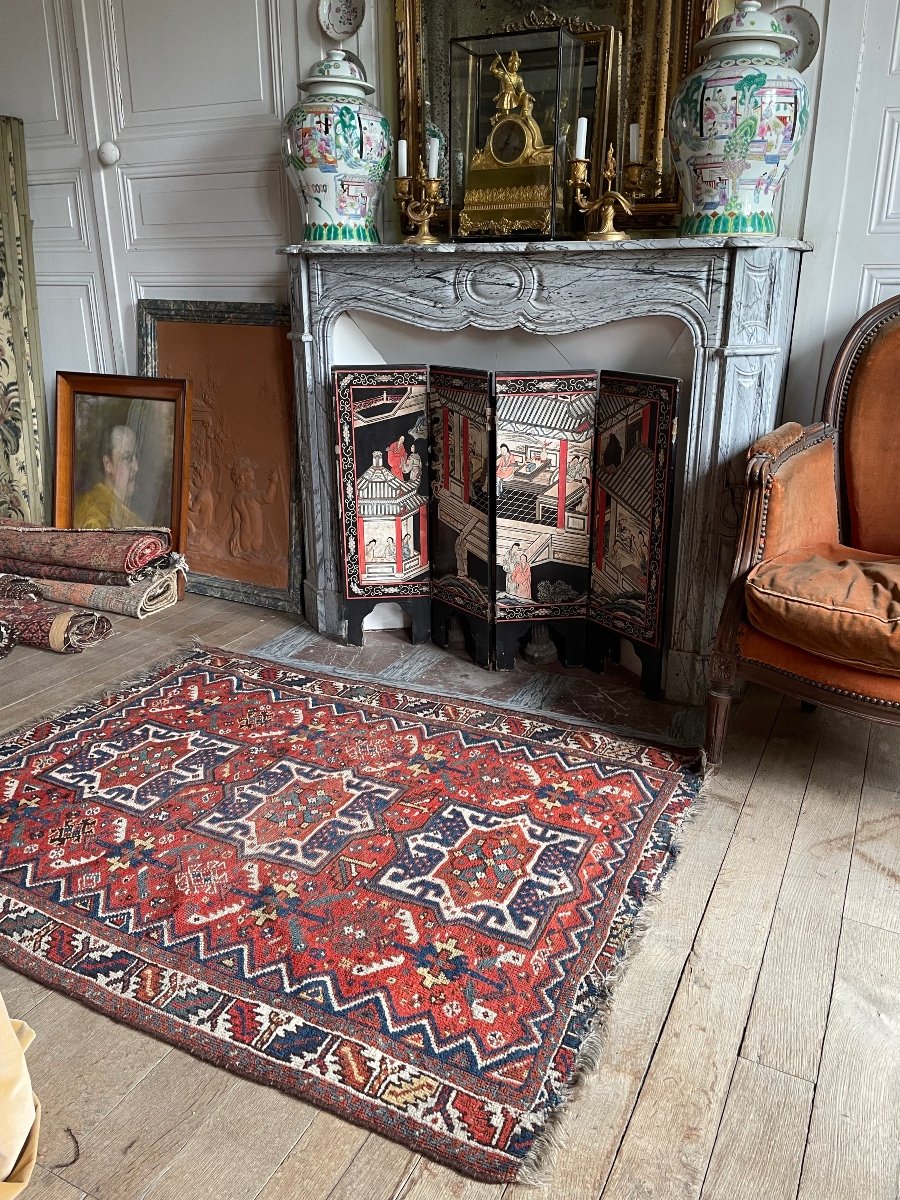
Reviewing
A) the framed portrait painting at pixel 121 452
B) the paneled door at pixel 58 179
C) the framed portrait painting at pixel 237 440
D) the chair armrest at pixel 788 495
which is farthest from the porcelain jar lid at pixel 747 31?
the paneled door at pixel 58 179

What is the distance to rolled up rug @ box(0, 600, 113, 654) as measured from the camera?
10.0 feet

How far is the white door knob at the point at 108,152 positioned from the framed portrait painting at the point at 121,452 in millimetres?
837

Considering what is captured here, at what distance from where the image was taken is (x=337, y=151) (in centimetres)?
276

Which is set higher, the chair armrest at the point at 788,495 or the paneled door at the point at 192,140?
the paneled door at the point at 192,140

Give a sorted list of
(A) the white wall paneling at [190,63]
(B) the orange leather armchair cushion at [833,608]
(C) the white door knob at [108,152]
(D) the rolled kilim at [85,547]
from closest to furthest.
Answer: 1. (B) the orange leather armchair cushion at [833,608]
2. (A) the white wall paneling at [190,63]
3. (D) the rolled kilim at [85,547]
4. (C) the white door knob at [108,152]

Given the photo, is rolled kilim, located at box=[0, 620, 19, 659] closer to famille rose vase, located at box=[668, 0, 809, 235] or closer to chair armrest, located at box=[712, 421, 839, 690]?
chair armrest, located at box=[712, 421, 839, 690]

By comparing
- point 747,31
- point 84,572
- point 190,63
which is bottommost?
point 84,572

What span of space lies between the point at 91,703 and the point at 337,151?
5.93 feet

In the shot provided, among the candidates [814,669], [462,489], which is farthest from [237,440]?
[814,669]

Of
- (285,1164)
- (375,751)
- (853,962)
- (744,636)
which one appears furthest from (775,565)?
(285,1164)

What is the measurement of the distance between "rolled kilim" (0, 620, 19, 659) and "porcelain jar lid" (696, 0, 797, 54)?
269 centimetres

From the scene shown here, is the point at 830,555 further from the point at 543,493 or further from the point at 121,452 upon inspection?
the point at 121,452

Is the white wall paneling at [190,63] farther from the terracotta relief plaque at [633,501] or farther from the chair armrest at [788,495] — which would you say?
the chair armrest at [788,495]

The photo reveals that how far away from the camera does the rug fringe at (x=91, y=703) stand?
247 centimetres
